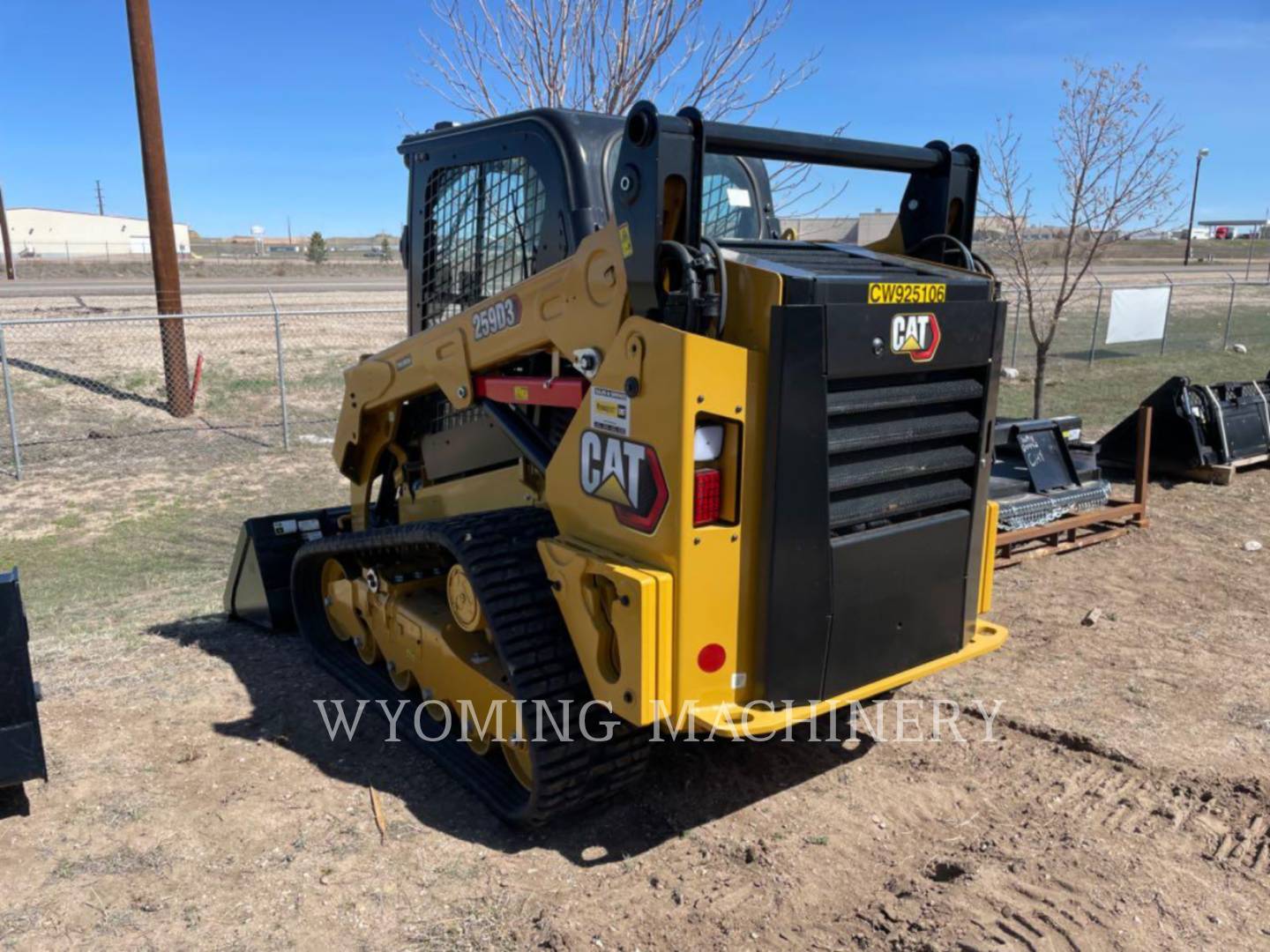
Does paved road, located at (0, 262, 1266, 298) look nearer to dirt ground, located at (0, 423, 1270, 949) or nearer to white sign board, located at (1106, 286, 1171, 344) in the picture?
white sign board, located at (1106, 286, 1171, 344)

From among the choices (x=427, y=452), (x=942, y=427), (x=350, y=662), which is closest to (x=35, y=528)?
(x=350, y=662)

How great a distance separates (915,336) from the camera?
320cm

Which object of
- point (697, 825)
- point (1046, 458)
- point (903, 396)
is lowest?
point (697, 825)

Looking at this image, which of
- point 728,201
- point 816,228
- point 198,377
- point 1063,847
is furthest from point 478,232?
point 198,377

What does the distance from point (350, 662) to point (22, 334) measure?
561 inches

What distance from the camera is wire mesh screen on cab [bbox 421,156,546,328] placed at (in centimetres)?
402

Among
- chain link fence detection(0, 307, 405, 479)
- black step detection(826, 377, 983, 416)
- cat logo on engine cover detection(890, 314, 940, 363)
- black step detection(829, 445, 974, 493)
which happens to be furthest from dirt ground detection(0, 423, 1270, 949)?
chain link fence detection(0, 307, 405, 479)

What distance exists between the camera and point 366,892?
3289mm

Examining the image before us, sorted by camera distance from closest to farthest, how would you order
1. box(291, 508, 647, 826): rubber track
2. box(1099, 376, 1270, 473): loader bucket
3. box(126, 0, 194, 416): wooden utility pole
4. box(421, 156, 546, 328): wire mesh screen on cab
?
1. box(291, 508, 647, 826): rubber track
2. box(421, 156, 546, 328): wire mesh screen on cab
3. box(1099, 376, 1270, 473): loader bucket
4. box(126, 0, 194, 416): wooden utility pole

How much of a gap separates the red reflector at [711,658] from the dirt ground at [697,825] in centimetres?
81

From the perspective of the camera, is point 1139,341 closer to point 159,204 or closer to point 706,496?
point 159,204

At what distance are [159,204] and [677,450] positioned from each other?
11.7 m

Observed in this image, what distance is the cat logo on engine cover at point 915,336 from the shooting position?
314 cm

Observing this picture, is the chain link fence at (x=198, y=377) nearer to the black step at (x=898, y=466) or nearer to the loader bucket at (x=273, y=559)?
the loader bucket at (x=273, y=559)
